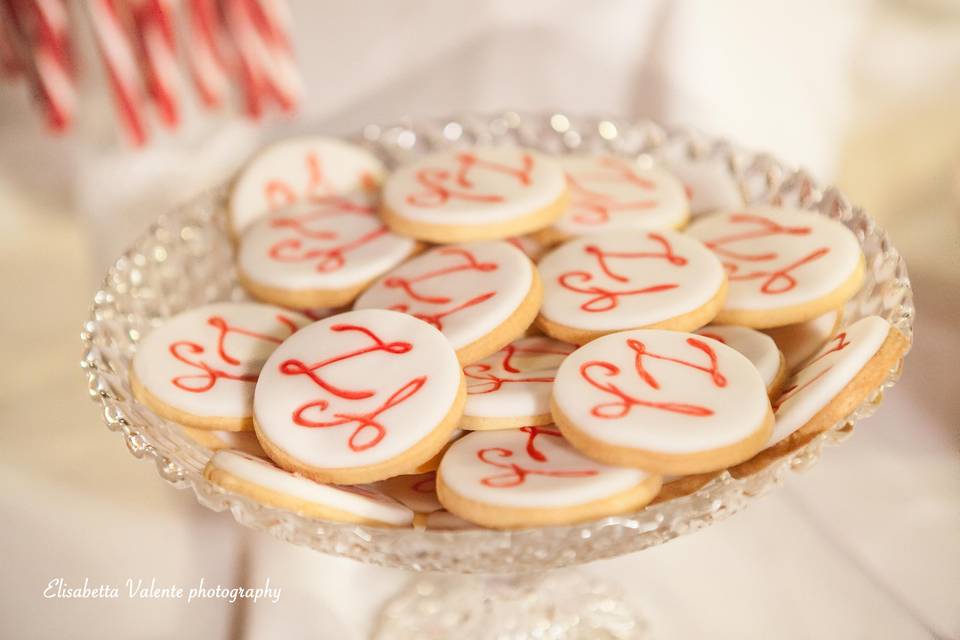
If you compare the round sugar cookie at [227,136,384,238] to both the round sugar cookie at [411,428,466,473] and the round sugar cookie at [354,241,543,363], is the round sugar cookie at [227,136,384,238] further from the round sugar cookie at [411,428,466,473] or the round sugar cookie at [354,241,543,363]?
the round sugar cookie at [411,428,466,473]

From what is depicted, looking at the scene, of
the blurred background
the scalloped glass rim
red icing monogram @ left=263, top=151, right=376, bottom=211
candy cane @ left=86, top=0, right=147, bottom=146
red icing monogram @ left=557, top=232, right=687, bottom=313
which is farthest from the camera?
candy cane @ left=86, top=0, right=147, bottom=146

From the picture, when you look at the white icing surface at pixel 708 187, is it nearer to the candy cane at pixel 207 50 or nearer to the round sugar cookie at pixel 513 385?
the round sugar cookie at pixel 513 385

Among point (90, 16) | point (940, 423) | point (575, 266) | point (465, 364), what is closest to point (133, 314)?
point (465, 364)

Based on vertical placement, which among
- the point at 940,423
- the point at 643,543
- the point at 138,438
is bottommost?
the point at 940,423

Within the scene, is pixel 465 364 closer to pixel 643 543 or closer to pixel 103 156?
pixel 643 543

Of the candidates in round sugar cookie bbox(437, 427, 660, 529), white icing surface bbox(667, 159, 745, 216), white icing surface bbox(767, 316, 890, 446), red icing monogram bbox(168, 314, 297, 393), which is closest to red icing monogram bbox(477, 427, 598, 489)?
round sugar cookie bbox(437, 427, 660, 529)

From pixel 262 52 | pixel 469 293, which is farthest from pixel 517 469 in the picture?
pixel 262 52
